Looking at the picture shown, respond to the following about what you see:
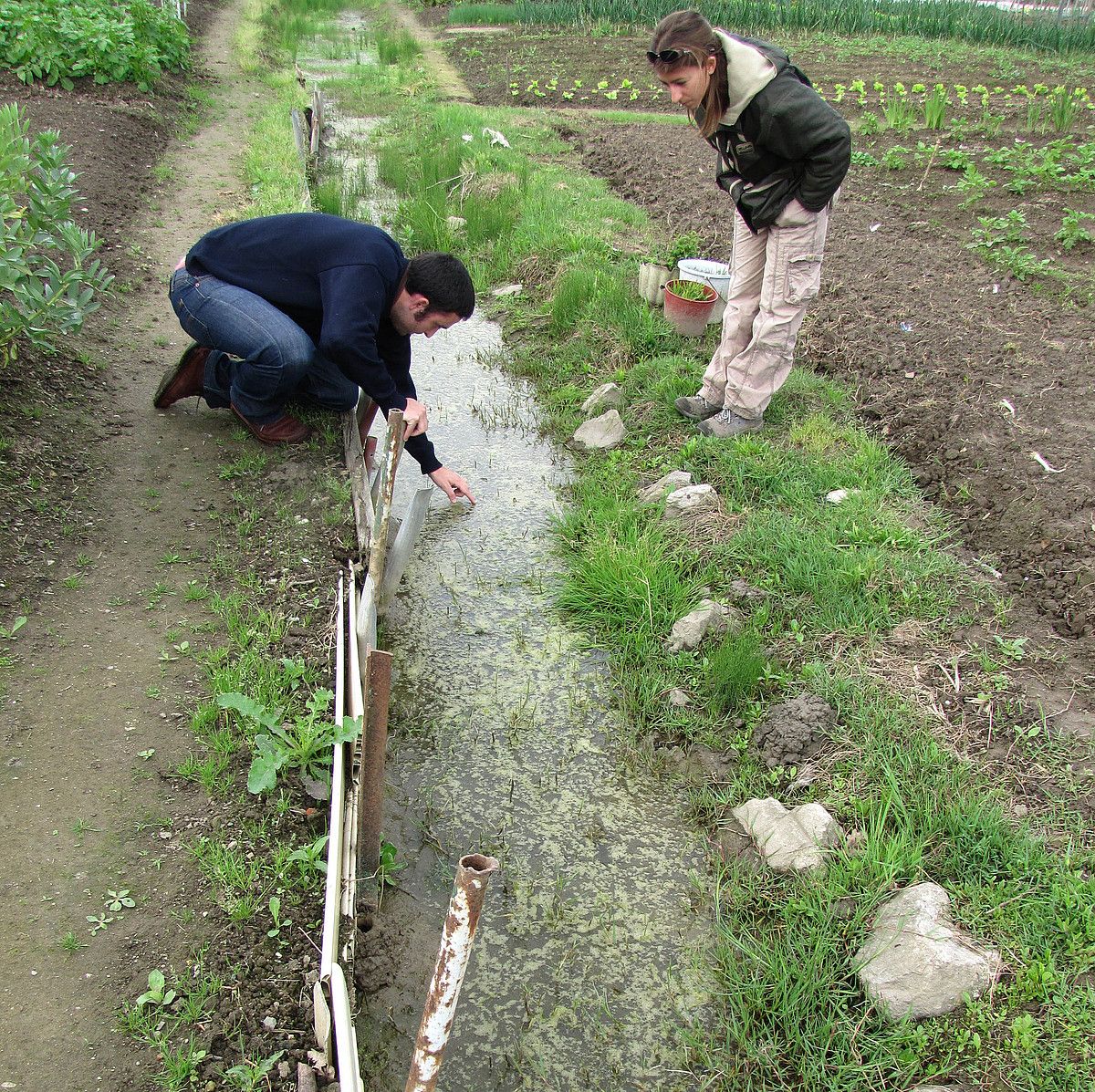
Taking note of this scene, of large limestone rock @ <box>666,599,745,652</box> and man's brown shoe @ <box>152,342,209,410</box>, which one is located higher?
man's brown shoe @ <box>152,342,209,410</box>

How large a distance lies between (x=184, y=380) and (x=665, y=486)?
229 centimetres

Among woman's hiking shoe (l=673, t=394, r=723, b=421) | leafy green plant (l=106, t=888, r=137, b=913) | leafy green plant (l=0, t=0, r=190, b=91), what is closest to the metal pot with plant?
woman's hiking shoe (l=673, t=394, r=723, b=421)

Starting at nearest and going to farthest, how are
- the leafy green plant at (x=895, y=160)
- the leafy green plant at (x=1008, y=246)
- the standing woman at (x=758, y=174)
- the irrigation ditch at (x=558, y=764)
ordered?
the irrigation ditch at (x=558, y=764), the standing woman at (x=758, y=174), the leafy green plant at (x=1008, y=246), the leafy green plant at (x=895, y=160)

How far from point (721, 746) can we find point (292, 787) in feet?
4.62

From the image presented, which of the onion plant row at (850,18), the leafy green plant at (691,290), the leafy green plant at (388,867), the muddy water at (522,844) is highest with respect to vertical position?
the onion plant row at (850,18)

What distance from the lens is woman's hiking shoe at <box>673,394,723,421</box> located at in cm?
451

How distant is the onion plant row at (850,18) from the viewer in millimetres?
15555

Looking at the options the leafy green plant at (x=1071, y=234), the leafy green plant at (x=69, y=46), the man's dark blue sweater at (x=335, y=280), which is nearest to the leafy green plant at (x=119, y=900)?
the man's dark blue sweater at (x=335, y=280)

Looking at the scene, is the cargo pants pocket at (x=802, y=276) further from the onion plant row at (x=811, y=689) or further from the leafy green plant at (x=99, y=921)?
the leafy green plant at (x=99, y=921)

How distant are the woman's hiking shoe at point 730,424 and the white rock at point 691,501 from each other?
0.47 metres

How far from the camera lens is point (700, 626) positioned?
10.9 ft

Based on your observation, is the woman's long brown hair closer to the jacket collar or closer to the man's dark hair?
the jacket collar

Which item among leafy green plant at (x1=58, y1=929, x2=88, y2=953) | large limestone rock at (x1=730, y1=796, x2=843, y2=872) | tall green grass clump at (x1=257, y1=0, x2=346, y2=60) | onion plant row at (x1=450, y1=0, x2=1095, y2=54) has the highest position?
onion plant row at (x1=450, y1=0, x2=1095, y2=54)

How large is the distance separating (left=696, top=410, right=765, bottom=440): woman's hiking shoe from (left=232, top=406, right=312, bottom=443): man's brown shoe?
6.45 ft
